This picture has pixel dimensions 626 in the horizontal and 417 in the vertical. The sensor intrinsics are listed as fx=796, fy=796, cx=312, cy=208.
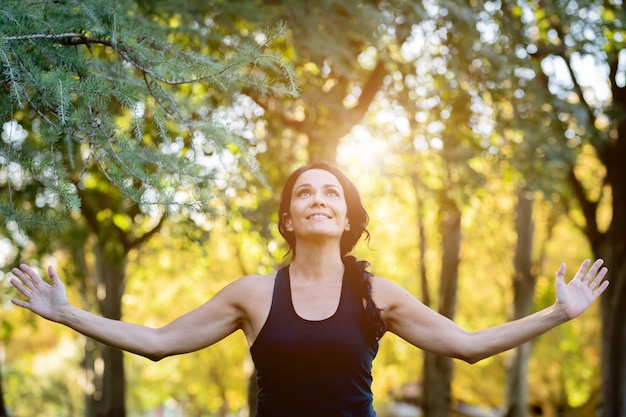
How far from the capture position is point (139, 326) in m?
3.44

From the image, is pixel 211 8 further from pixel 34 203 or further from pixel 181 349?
pixel 181 349

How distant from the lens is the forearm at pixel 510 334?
3.27 m

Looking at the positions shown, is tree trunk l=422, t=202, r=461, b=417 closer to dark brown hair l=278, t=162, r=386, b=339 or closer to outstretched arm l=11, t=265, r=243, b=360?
dark brown hair l=278, t=162, r=386, b=339

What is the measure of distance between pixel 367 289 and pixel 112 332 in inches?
43.6

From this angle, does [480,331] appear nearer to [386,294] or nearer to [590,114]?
[386,294]

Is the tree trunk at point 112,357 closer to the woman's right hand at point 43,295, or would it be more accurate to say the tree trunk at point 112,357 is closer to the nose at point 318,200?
the woman's right hand at point 43,295

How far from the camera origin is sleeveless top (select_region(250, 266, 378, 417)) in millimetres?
3119

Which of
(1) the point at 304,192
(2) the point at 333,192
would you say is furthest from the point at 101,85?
(2) the point at 333,192

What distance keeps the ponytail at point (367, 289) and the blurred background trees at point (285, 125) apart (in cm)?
71

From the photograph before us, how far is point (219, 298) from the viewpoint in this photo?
136 inches

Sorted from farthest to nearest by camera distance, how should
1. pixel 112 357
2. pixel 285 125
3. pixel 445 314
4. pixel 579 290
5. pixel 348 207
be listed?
1. pixel 112 357
2. pixel 445 314
3. pixel 285 125
4. pixel 348 207
5. pixel 579 290

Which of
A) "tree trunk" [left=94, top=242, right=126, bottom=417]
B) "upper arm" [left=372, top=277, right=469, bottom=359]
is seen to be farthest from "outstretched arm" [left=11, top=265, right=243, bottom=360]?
"tree trunk" [left=94, top=242, right=126, bottom=417]

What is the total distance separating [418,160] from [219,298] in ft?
26.0

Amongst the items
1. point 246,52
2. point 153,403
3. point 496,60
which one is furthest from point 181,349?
point 153,403
